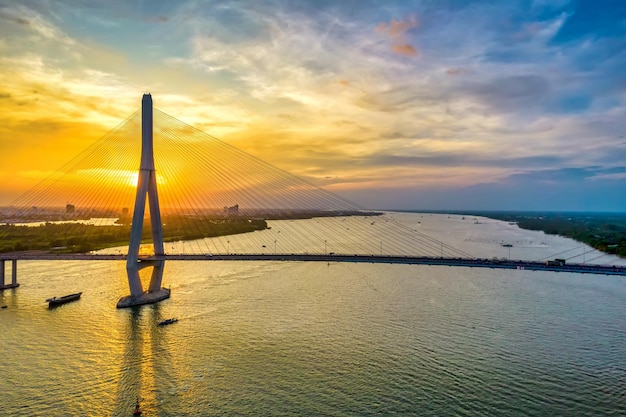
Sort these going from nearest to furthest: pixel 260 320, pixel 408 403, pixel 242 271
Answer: pixel 408 403, pixel 260 320, pixel 242 271

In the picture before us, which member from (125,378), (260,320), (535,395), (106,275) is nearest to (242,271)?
(106,275)

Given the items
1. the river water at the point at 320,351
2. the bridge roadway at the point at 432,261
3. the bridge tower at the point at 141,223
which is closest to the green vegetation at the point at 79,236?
the bridge tower at the point at 141,223

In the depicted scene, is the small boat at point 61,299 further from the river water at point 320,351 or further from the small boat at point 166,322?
the small boat at point 166,322

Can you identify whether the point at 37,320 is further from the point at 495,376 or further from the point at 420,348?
the point at 495,376

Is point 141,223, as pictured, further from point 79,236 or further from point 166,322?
point 79,236

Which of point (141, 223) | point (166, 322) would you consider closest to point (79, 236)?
point (141, 223)

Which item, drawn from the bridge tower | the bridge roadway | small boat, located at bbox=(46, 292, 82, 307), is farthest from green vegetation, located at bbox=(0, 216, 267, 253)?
small boat, located at bbox=(46, 292, 82, 307)
